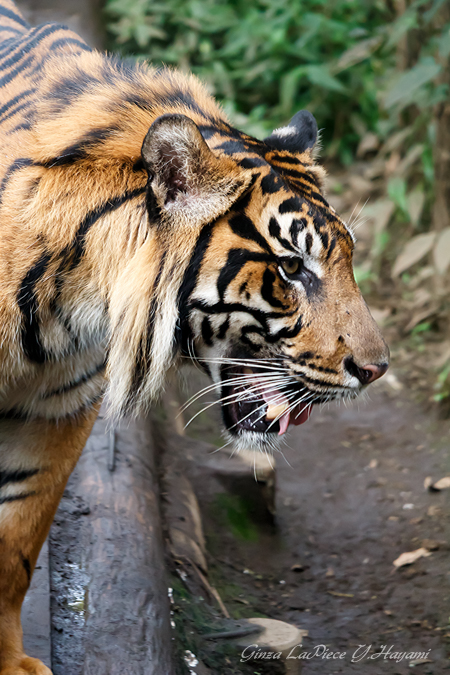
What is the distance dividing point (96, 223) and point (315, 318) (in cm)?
60

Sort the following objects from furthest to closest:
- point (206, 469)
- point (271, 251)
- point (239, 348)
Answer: point (206, 469), point (239, 348), point (271, 251)

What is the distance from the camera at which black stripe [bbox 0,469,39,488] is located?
221cm

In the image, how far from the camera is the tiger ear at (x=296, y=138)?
6.79 feet

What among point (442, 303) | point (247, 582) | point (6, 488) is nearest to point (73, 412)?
point (6, 488)

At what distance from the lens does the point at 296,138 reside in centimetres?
209

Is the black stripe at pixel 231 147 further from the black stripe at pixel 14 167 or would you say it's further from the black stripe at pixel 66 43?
the black stripe at pixel 66 43

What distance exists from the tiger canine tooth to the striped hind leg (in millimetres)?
549

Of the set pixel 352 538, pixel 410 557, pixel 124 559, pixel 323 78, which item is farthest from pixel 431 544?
pixel 323 78

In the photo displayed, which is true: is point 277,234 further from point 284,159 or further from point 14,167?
point 14,167

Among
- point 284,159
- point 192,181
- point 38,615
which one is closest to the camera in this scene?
point 192,181

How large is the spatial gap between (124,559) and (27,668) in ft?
1.54

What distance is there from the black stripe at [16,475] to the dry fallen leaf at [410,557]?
175 cm

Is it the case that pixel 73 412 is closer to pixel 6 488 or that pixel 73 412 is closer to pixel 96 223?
pixel 6 488

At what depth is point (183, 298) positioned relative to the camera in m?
1.81
